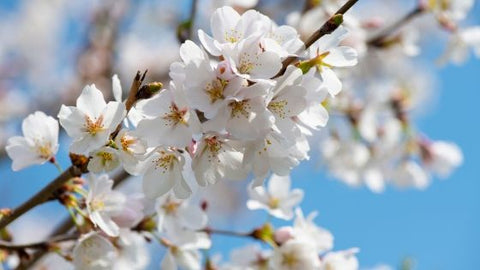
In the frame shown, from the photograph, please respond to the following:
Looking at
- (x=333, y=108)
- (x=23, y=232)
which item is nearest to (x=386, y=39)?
(x=333, y=108)

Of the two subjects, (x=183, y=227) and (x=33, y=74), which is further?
(x=33, y=74)

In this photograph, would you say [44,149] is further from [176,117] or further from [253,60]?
[253,60]

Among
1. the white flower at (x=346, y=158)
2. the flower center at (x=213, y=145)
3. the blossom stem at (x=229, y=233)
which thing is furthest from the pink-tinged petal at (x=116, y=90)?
the white flower at (x=346, y=158)

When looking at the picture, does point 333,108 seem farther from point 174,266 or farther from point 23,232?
point 23,232

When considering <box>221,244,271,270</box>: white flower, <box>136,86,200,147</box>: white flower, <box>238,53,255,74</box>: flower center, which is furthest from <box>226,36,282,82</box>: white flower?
<box>221,244,271,270</box>: white flower

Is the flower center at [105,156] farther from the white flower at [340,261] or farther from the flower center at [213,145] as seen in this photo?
the white flower at [340,261]

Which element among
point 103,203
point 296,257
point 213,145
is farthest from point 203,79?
point 296,257

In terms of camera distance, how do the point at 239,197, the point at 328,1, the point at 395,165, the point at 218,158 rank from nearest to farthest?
the point at 218,158, the point at 328,1, the point at 395,165, the point at 239,197
